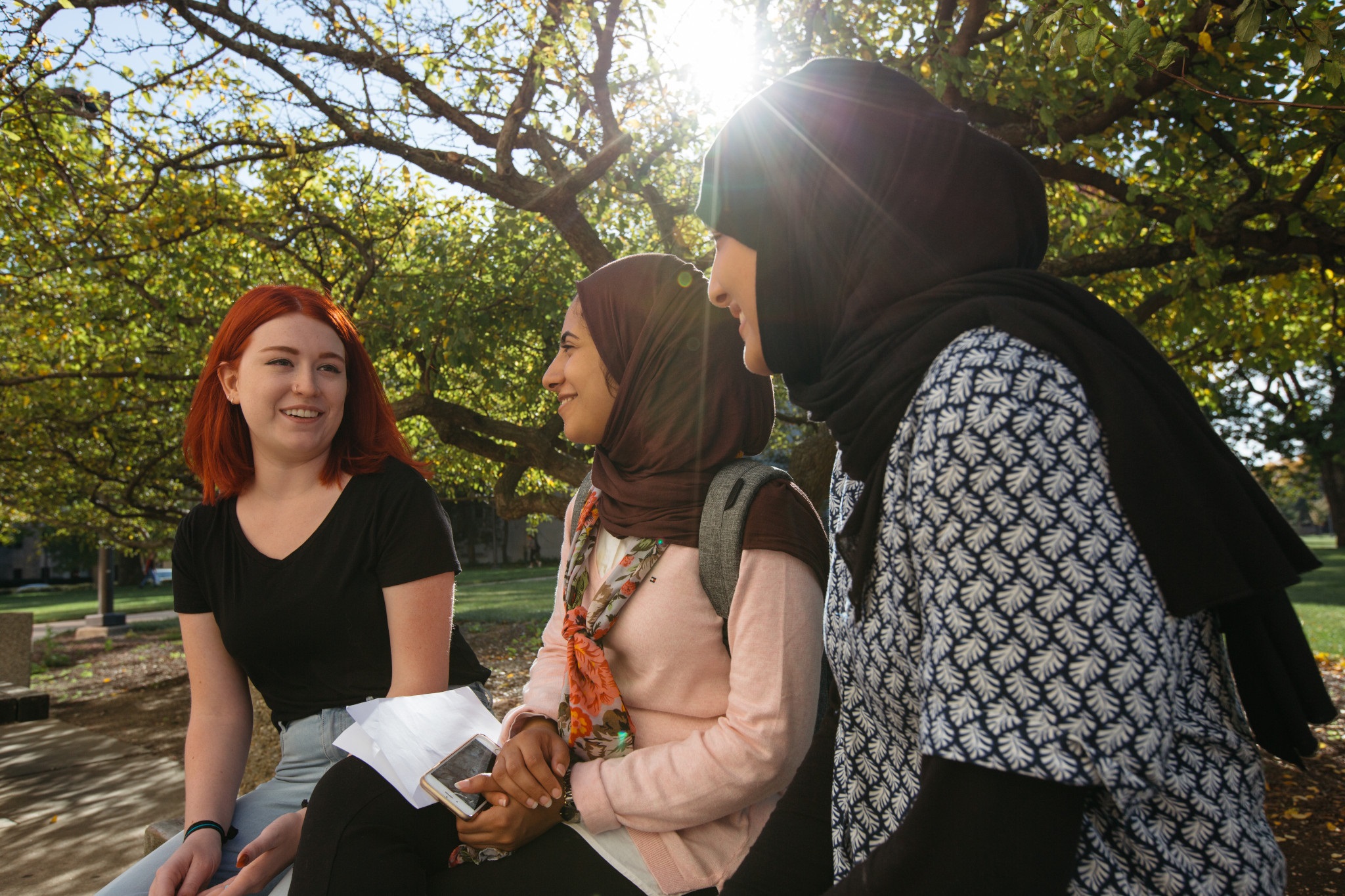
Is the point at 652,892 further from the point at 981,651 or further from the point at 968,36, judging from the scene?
the point at 968,36

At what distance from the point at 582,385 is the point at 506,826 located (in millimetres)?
978

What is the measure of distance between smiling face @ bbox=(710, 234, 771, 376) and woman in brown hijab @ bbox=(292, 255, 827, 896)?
0.39 metres

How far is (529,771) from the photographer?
5.44 ft

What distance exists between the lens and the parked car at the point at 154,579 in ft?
123

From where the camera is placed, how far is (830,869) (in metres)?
1.48

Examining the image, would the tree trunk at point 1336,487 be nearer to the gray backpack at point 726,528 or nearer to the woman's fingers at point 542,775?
the gray backpack at point 726,528

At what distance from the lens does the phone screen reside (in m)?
1.66

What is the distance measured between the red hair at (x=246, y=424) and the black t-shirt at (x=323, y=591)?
0.51 ft

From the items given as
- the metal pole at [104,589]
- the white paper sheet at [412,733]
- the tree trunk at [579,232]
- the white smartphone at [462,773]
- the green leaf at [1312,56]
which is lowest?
the metal pole at [104,589]

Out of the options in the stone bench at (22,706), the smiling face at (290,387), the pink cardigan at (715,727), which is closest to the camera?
the pink cardigan at (715,727)

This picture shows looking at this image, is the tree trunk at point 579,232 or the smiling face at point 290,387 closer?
the smiling face at point 290,387

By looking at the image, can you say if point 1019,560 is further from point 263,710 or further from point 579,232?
point 263,710

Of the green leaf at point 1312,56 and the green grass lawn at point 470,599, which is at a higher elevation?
the green leaf at point 1312,56

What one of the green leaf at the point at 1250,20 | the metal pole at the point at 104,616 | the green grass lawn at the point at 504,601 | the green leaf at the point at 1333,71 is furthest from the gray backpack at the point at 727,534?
the metal pole at the point at 104,616
